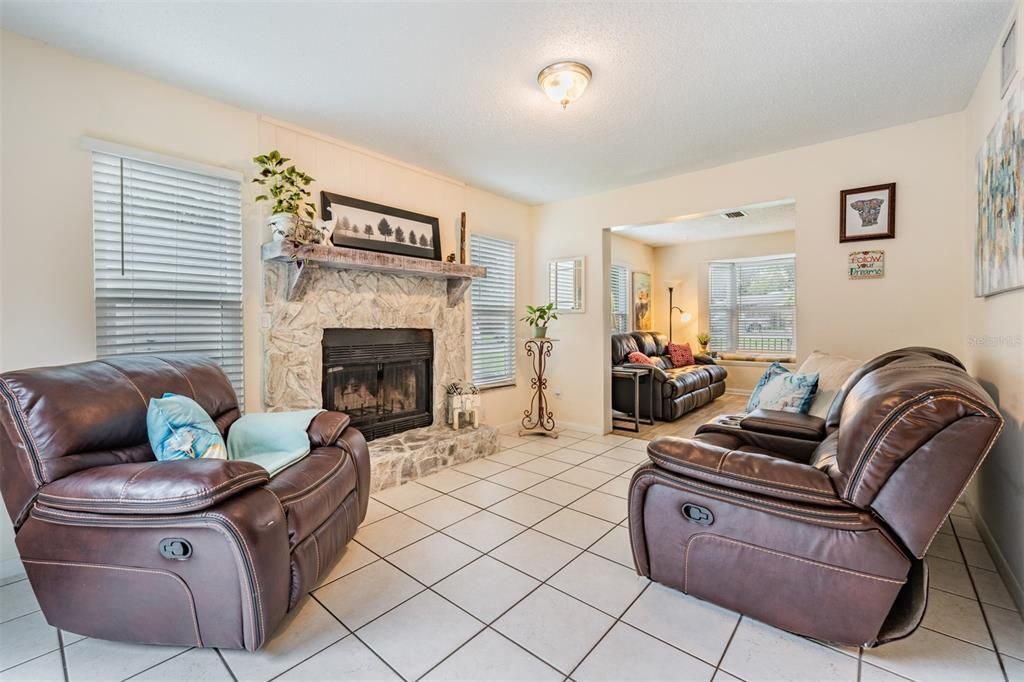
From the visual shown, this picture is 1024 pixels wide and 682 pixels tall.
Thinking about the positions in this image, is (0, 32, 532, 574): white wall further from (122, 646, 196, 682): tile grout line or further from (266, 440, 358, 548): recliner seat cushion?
(266, 440, 358, 548): recliner seat cushion

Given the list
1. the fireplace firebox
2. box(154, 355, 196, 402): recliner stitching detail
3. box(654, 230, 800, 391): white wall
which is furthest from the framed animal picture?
box(154, 355, 196, 402): recliner stitching detail

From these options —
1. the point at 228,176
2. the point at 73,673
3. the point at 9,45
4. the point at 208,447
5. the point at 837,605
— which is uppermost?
the point at 9,45

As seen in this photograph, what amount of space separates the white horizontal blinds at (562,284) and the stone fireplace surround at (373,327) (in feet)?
4.03

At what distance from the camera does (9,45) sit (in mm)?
2115

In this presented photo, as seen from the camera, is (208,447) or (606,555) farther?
(606,555)

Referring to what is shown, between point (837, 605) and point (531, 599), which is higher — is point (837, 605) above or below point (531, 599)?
above

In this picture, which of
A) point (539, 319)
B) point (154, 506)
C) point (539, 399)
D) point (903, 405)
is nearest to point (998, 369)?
point (903, 405)

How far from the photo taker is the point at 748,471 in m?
1.65

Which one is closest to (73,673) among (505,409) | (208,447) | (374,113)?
(208,447)

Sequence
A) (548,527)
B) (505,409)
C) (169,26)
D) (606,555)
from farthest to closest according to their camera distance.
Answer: (505,409), (548,527), (606,555), (169,26)

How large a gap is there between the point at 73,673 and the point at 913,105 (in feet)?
16.4

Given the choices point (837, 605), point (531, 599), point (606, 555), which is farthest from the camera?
point (606, 555)

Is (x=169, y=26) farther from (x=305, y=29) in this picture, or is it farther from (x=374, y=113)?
(x=374, y=113)

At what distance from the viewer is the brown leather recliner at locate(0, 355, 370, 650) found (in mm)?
1457
